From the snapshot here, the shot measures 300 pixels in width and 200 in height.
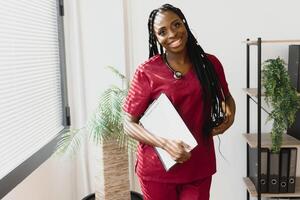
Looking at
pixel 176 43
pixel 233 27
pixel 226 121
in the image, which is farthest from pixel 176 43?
pixel 233 27

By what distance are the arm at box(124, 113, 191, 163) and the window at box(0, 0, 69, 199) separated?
2.03 feet

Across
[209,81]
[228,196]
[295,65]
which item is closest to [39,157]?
[209,81]

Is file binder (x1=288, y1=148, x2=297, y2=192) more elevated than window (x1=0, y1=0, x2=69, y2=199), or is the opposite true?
window (x1=0, y1=0, x2=69, y2=199)

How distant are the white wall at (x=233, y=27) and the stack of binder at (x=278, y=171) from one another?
325mm

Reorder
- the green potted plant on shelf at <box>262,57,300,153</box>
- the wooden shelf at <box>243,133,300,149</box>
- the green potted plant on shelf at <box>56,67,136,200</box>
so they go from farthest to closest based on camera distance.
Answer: the wooden shelf at <box>243,133,300,149</box> < the green potted plant on shelf at <box>262,57,300,153</box> < the green potted plant on shelf at <box>56,67,136,200</box>

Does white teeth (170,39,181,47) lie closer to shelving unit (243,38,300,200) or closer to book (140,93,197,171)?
book (140,93,197,171)

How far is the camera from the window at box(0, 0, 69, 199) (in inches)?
63.1

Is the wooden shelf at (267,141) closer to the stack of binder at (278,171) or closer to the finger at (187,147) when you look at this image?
the stack of binder at (278,171)

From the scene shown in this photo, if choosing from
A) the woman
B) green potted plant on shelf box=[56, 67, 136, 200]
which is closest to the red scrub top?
the woman

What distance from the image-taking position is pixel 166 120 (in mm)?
1200

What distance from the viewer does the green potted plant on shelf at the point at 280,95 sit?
2.03 m

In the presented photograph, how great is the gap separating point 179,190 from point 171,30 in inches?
21.9

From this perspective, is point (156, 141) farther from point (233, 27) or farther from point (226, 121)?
point (233, 27)

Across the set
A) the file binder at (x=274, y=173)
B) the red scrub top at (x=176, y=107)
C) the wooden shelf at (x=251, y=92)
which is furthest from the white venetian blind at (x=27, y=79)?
the file binder at (x=274, y=173)
